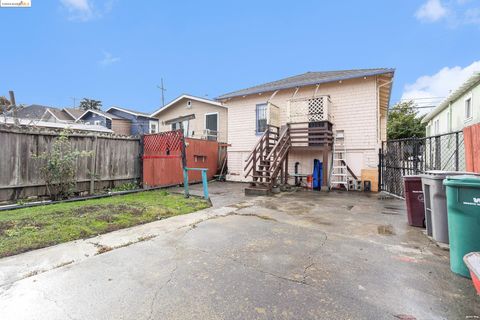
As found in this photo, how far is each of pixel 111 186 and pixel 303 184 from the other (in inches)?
292

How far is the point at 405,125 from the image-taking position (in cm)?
2642

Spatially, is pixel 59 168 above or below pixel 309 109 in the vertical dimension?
below

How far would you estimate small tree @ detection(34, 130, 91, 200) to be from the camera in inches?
247

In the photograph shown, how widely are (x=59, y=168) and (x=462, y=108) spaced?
14554 mm

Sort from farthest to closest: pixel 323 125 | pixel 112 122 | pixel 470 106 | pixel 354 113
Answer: pixel 112 122 → pixel 354 113 → pixel 323 125 → pixel 470 106

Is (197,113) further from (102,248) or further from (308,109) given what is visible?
(102,248)

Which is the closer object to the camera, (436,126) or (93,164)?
(93,164)

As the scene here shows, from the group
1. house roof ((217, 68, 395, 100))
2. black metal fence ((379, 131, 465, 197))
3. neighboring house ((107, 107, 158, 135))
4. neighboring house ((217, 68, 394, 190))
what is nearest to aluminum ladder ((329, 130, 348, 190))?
neighboring house ((217, 68, 394, 190))

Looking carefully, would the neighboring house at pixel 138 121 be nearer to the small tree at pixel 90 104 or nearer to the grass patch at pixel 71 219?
the grass patch at pixel 71 219

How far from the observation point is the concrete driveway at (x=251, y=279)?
6.60 ft

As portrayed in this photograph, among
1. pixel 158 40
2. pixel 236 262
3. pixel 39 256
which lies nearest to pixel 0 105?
pixel 158 40

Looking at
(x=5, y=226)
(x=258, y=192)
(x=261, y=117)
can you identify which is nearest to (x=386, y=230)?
(x=258, y=192)

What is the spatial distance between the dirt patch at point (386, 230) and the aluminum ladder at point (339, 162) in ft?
16.9

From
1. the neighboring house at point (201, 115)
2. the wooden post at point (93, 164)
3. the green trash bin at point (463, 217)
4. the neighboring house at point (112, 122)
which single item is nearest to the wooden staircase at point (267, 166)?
the wooden post at point (93, 164)
